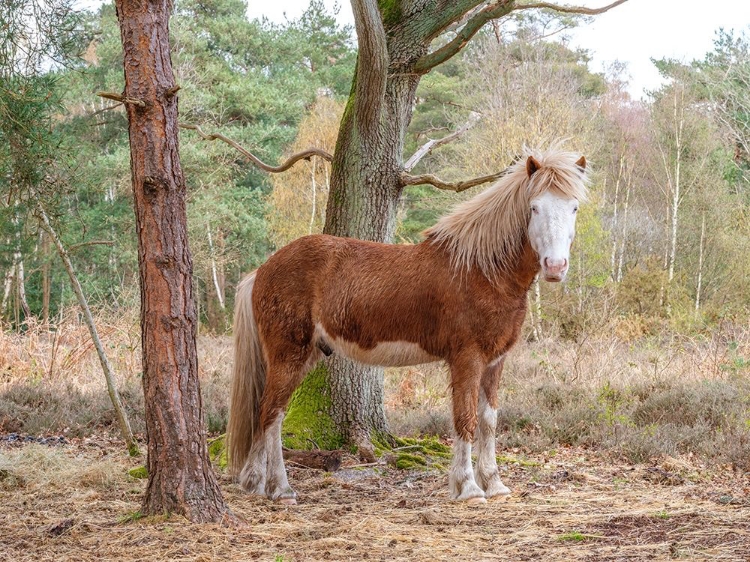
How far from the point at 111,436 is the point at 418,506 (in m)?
4.60

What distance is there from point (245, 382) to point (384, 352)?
1.10m

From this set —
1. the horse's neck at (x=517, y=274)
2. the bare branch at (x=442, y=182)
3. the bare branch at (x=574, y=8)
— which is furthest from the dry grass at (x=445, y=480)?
the bare branch at (x=574, y=8)

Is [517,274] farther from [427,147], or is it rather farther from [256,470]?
[256,470]

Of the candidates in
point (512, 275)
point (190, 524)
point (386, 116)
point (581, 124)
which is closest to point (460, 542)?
point (190, 524)

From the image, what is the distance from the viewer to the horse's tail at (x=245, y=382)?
5.95 metres

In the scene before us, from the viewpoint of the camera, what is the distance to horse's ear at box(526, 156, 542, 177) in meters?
5.44

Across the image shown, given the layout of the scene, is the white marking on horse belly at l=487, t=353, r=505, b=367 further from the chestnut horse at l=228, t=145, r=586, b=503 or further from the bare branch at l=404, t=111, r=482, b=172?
the bare branch at l=404, t=111, r=482, b=172

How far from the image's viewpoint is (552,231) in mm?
5238

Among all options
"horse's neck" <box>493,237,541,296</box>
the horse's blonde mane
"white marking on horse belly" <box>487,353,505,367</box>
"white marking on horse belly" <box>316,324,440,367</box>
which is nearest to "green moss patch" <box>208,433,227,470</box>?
"white marking on horse belly" <box>316,324,440,367</box>

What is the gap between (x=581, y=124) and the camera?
18500 millimetres

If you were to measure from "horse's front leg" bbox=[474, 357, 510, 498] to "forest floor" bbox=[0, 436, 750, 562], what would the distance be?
19cm

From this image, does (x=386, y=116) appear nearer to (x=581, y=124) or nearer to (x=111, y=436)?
(x=111, y=436)

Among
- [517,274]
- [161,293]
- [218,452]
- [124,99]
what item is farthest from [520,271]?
[218,452]

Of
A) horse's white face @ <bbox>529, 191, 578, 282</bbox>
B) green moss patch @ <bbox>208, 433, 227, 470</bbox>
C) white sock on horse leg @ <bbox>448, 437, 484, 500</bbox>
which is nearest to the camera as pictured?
horse's white face @ <bbox>529, 191, 578, 282</bbox>
